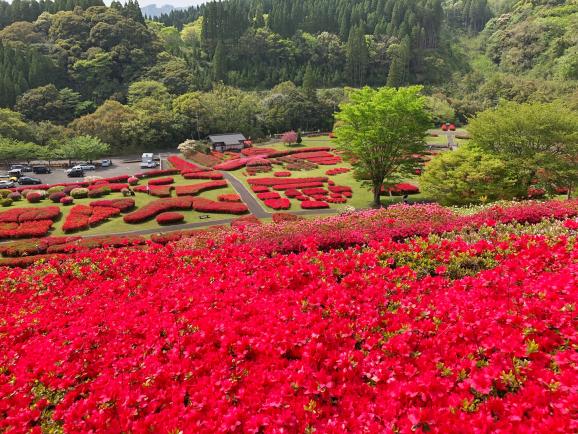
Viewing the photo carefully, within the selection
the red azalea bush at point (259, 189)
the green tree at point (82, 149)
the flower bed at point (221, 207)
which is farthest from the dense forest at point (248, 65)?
the flower bed at point (221, 207)

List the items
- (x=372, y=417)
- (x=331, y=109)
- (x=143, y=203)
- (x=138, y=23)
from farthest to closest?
1. (x=138, y=23)
2. (x=331, y=109)
3. (x=143, y=203)
4. (x=372, y=417)

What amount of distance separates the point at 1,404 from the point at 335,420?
17.5 ft

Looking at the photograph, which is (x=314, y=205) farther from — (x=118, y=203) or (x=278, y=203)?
(x=118, y=203)

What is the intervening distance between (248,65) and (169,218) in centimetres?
9246

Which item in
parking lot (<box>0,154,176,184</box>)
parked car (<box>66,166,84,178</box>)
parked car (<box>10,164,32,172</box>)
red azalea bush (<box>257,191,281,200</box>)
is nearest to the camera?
red azalea bush (<box>257,191,281,200</box>)

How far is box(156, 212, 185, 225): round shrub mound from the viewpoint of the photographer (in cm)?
3206

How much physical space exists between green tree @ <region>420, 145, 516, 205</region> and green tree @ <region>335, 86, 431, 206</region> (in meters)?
4.30

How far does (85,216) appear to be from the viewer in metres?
32.8

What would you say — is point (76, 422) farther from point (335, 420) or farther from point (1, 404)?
point (335, 420)

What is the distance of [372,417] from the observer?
465cm

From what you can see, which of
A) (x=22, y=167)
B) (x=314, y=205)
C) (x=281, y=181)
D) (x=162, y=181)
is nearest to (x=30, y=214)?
(x=162, y=181)

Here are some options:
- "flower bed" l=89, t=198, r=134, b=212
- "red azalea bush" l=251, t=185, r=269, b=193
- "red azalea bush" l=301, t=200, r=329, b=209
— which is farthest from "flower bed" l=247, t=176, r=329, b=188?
"flower bed" l=89, t=198, r=134, b=212

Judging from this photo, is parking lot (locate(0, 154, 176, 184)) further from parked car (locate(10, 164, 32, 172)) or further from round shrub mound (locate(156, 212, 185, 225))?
round shrub mound (locate(156, 212, 185, 225))

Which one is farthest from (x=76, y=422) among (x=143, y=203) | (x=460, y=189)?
(x=143, y=203)
